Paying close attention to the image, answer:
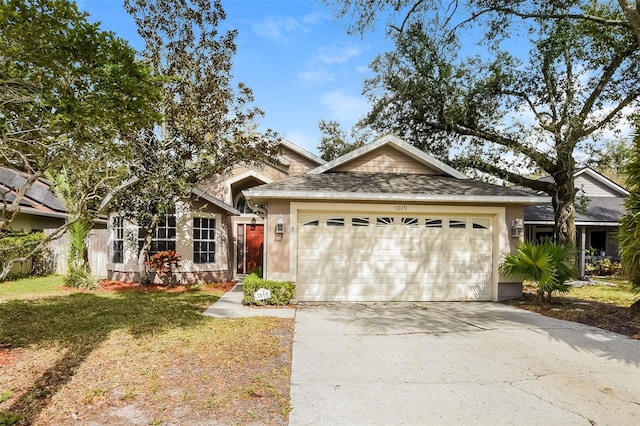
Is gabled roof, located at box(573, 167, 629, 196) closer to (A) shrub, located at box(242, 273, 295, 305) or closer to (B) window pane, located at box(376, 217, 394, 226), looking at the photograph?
(B) window pane, located at box(376, 217, 394, 226)

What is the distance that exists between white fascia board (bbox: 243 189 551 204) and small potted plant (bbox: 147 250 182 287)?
15.7 ft

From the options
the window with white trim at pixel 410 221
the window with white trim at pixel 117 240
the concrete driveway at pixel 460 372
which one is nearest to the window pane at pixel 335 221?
the window with white trim at pixel 410 221

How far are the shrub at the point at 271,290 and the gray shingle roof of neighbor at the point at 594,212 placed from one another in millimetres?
13986

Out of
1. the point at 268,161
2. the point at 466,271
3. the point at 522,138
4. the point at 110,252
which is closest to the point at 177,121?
the point at 268,161

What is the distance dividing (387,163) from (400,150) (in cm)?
57

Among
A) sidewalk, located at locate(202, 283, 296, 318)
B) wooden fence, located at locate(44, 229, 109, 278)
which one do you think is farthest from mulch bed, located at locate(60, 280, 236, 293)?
sidewalk, located at locate(202, 283, 296, 318)

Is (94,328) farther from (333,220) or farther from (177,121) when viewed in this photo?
(177,121)

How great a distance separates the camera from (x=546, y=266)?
29.3 feet

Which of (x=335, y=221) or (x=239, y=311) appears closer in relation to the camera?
(x=239, y=311)

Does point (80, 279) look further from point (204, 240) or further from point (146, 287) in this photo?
point (204, 240)

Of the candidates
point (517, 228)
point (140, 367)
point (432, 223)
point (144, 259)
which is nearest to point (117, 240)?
point (144, 259)

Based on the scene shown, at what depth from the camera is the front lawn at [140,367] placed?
3648 mm

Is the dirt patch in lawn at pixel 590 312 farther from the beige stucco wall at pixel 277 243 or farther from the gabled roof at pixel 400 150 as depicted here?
the beige stucco wall at pixel 277 243

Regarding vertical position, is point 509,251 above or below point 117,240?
below
